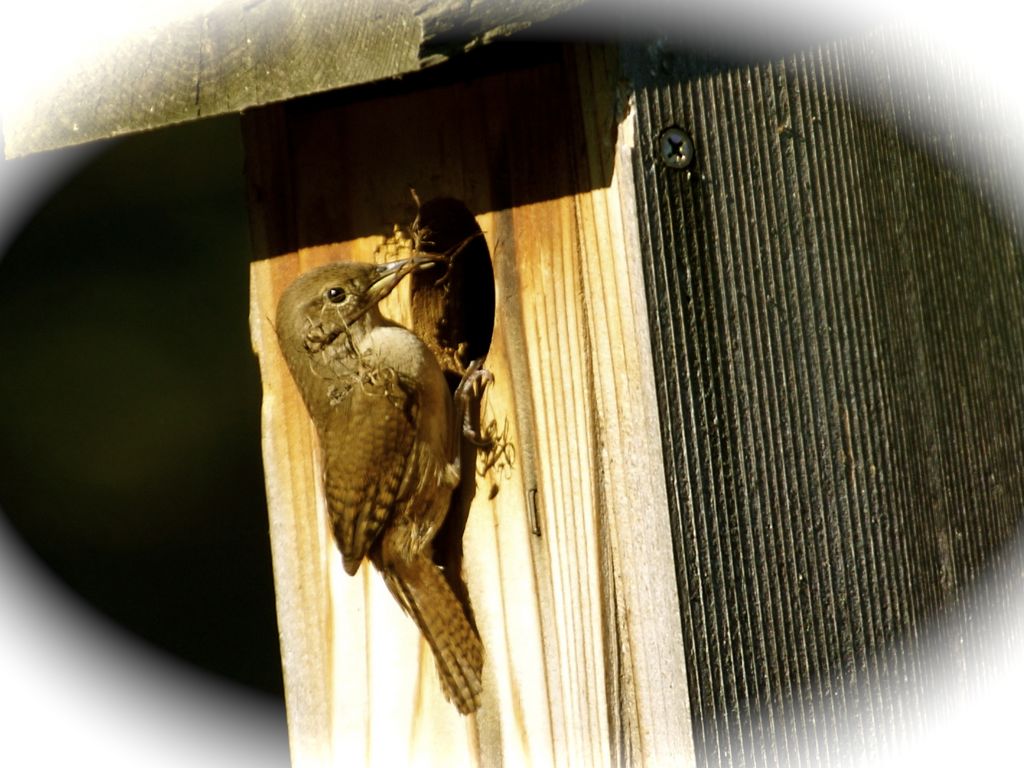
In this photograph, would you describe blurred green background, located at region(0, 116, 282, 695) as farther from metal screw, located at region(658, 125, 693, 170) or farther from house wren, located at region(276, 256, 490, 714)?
metal screw, located at region(658, 125, 693, 170)

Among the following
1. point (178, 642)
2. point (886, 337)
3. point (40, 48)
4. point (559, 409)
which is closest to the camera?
point (559, 409)

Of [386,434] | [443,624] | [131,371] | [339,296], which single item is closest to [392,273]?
[339,296]

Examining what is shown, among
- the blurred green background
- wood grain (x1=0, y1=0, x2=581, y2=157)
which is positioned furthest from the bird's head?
the blurred green background

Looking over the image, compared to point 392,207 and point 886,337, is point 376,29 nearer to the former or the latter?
point 392,207

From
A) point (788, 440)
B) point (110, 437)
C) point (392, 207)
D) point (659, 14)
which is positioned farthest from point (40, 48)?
point (110, 437)

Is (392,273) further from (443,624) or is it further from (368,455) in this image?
(443,624)
